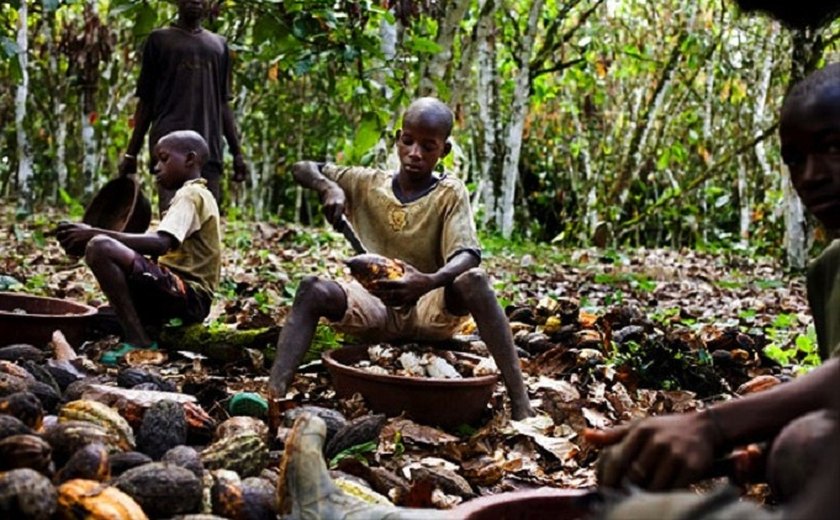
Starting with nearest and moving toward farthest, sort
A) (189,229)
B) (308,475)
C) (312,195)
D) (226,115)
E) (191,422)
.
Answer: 1. (308,475)
2. (191,422)
3. (189,229)
4. (226,115)
5. (312,195)

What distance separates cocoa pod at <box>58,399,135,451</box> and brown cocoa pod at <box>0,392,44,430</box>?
0.41 feet

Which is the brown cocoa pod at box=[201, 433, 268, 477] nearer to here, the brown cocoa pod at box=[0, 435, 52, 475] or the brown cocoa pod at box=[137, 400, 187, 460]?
the brown cocoa pod at box=[137, 400, 187, 460]

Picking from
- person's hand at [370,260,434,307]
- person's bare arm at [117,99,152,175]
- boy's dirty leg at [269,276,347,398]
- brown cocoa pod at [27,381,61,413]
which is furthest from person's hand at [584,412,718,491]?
person's bare arm at [117,99,152,175]

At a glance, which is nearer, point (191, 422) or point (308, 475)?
point (308, 475)

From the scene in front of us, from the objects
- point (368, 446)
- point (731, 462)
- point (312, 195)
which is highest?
point (731, 462)

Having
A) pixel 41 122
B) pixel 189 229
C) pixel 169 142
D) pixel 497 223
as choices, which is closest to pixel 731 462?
pixel 189 229

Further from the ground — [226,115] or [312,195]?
[226,115]

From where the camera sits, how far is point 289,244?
32.3 ft

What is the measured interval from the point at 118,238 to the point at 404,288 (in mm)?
1429

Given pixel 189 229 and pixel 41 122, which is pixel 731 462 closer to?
pixel 189 229

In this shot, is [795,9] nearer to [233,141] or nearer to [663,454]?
[663,454]

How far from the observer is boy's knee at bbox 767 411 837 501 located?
146cm

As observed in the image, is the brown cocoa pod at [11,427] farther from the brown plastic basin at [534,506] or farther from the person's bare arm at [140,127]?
the person's bare arm at [140,127]

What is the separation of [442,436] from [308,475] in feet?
3.89
